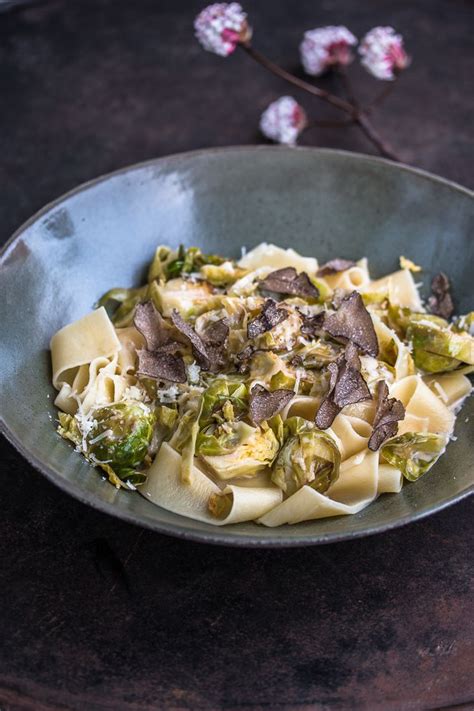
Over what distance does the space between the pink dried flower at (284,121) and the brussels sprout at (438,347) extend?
283 cm

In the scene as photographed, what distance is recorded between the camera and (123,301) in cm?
630

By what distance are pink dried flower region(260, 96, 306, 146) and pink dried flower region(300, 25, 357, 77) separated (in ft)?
2.39

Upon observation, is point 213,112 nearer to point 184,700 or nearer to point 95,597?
point 95,597

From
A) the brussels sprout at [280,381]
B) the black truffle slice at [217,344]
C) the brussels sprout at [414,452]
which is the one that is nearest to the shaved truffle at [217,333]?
the black truffle slice at [217,344]

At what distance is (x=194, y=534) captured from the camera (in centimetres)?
430

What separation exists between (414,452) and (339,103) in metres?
4.27

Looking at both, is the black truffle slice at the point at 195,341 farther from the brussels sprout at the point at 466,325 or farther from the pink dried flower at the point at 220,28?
the pink dried flower at the point at 220,28

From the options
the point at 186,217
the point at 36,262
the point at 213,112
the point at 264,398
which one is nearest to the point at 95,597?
the point at 264,398

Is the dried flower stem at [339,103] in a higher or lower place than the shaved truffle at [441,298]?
higher

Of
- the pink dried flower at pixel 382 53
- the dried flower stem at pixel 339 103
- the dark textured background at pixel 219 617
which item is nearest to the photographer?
the dark textured background at pixel 219 617

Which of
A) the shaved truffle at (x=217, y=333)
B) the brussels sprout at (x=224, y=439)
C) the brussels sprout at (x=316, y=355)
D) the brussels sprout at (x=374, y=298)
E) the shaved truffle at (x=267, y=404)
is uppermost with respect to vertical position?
the shaved truffle at (x=217, y=333)

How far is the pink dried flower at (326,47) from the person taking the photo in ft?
27.6

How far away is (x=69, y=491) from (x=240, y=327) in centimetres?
166

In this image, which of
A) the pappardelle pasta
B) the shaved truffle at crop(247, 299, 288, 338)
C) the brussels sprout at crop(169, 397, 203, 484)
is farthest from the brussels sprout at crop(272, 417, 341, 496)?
the shaved truffle at crop(247, 299, 288, 338)
